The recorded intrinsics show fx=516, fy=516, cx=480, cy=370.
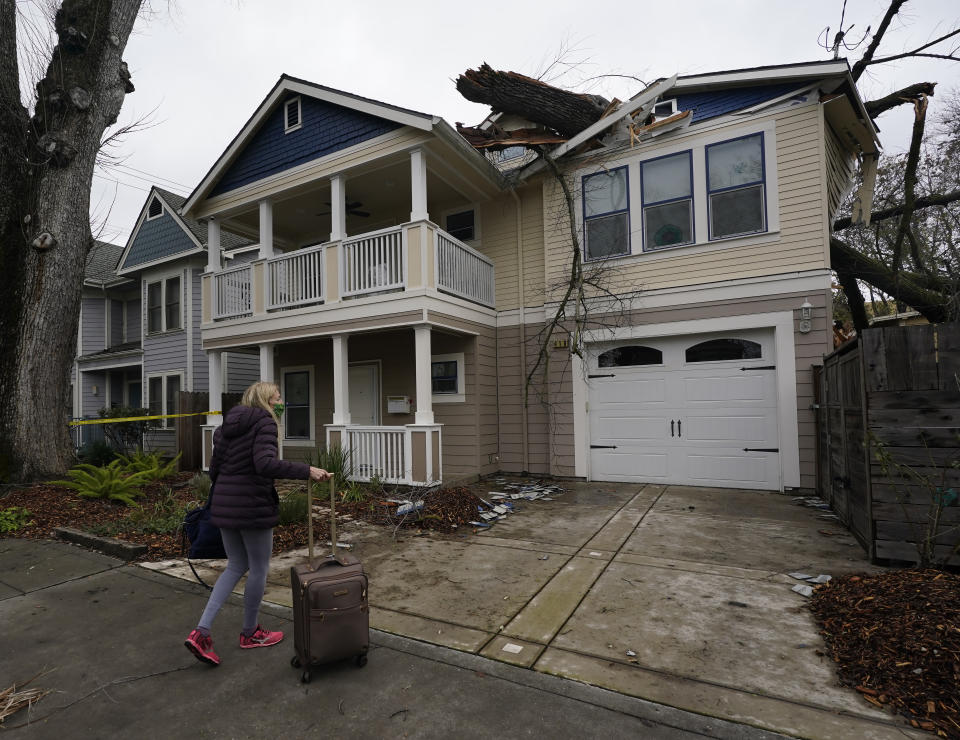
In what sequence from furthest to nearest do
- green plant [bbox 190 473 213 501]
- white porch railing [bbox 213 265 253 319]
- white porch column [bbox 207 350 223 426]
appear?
1. white porch column [bbox 207 350 223 426]
2. white porch railing [bbox 213 265 253 319]
3. green plant [bbox 190 473 213 501]

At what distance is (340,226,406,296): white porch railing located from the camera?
863 cm

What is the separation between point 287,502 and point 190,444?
7.07m

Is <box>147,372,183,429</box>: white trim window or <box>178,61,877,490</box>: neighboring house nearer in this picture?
<box>178,61,877,490</box>: neighboring house

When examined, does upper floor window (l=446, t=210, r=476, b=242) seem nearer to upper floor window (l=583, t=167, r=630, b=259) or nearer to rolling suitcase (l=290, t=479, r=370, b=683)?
upper floor window (l=583, t=167, r=630, b=259)

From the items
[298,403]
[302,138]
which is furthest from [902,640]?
[298,403]

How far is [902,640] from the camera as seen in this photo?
285 cm

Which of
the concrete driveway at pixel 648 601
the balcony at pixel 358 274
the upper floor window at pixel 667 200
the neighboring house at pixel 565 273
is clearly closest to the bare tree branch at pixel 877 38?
the neighboring house at pixel 565 273

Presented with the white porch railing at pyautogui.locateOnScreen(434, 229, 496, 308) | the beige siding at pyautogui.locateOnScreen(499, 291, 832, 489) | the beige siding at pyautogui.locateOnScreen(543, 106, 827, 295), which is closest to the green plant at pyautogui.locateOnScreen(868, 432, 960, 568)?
the beige siding at pyautogui.locateOnScreen(499, 291, 832, 489)

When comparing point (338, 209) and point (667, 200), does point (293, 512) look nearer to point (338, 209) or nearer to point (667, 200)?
point (338, 209)

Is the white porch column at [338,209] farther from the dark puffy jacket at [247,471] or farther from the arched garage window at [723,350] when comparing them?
the dark puffy jacket at [247,471]

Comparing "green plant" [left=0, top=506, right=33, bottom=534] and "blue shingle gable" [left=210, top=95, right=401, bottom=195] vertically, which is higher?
"blue shingle gable" [left=210, top=95, right=401, bottom=195]

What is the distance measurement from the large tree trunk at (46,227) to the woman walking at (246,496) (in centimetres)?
734

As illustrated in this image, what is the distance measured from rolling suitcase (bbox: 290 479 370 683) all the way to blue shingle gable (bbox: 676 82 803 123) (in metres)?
8.96

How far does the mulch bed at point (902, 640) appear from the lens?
8.12 feet
